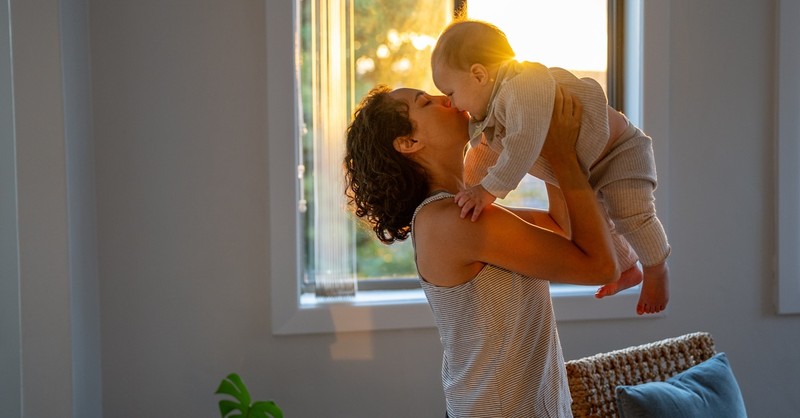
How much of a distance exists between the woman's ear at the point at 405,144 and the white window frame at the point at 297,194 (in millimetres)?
1135

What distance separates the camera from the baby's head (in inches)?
60.7

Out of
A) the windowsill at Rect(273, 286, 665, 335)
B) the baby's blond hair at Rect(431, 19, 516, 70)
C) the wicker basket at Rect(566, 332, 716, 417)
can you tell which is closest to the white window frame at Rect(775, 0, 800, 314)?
the windowsill at Rect(273, 286, 665, 335)

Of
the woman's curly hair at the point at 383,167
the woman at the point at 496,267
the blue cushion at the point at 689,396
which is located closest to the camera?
the woman at the point at 496,267

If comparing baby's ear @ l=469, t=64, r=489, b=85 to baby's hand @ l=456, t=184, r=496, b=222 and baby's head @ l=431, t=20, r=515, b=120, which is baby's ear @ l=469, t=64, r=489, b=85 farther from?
baby's hand @ l=456, t=184, r=496, b=222

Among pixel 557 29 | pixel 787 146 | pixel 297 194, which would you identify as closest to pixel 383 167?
pixel 297 194

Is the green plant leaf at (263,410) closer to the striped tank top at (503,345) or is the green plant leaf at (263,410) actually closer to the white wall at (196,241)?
the white wall at (196,241)

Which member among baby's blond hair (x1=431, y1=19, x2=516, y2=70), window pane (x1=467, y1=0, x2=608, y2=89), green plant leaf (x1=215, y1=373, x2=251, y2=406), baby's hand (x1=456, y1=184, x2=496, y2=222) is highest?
window pane (x1=467, y1=0, x2=608, y2=89)

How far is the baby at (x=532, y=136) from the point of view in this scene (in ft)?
4.60

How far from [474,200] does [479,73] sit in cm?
31

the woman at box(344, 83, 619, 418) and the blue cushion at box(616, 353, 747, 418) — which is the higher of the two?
the woman at box(344, 83, 619, 418)

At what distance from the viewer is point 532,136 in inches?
54.8

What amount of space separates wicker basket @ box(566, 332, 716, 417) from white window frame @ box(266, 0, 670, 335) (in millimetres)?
544

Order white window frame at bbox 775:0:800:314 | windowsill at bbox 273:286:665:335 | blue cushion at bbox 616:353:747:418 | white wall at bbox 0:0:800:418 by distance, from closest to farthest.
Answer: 1. blue cushion at bbox 616:353:747:418
2. white wall at bbox 0:0:800:418
3. windowsill at bbox 273:286:665:335
4. white window frame at bbox 775:0:800:314

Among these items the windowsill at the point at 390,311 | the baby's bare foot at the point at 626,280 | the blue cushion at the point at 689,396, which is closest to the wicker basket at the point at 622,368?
the blue cushion at the point at 689,396
